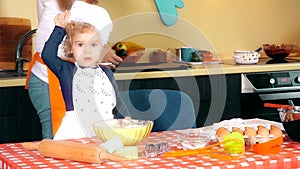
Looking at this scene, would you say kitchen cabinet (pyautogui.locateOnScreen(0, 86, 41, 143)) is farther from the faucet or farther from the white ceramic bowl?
the white ceramic bowl

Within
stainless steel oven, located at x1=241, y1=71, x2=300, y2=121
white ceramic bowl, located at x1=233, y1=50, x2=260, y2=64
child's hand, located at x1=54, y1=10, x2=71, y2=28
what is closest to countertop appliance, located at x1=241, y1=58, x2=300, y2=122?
stainless steel oven, located at x1=241, y1=71, x2=300, y2=121

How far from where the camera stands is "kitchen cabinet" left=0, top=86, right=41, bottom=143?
12.0ft

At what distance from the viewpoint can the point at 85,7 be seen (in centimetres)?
314

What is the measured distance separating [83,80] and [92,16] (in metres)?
0.37

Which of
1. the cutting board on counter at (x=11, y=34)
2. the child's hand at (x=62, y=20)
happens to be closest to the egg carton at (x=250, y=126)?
the child's hand at (x=62, y=20)

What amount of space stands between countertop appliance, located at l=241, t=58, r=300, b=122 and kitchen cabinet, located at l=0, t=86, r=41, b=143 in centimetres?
136

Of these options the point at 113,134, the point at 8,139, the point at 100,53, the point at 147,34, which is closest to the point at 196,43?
the point at 147,34

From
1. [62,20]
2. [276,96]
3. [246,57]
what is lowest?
[276,96]

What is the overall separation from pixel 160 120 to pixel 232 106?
133 cm

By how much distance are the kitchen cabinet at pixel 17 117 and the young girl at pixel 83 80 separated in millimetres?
774

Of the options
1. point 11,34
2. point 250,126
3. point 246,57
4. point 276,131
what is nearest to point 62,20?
point 250,126

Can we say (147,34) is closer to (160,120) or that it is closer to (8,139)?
(8,139)

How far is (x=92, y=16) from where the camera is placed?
10.1 feet

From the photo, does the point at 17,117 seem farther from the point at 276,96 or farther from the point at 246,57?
the point at 276,96
